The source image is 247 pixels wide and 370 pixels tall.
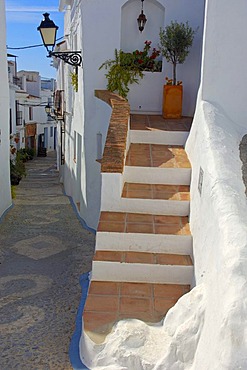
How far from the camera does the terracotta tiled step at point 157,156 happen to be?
5801 mm

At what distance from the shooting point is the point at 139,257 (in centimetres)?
453

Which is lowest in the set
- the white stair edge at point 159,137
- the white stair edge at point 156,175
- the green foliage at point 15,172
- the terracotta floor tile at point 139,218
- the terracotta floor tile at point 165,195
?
the green foliage at point 15,172

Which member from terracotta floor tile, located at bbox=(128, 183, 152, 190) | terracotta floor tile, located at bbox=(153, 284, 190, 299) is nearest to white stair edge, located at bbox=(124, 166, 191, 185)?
terracotta floor tile, located at bbox=(128, 183, 152, 190)

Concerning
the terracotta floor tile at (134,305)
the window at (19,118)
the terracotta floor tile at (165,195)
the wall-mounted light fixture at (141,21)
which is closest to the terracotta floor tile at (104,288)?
the terracotta floor tile at (134,305)

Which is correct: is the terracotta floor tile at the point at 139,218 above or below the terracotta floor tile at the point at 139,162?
below

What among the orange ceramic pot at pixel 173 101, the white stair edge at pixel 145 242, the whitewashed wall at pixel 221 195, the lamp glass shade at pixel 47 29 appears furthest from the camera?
the orange ceramic pot at pixel 173 101

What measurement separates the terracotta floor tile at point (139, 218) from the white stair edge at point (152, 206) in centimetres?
7

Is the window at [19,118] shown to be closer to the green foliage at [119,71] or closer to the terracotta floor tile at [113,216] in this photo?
the green foliage at [119,71]

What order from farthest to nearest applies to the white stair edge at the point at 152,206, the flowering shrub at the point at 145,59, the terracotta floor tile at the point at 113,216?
1. the flowering shrub at the point at 145,59
2. the white stair edge at the point at 152,206
3. the terracotta floor tile at the point at 113,216

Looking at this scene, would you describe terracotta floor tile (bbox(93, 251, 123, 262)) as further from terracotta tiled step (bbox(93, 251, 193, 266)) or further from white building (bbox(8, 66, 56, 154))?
white building (bbox(8, 66, 56, 154))

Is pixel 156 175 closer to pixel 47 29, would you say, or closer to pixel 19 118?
pixel 47 29

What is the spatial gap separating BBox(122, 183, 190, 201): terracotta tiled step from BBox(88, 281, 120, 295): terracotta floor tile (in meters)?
1.31

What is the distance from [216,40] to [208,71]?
0.42 meters

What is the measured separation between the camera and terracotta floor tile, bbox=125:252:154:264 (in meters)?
4.46
